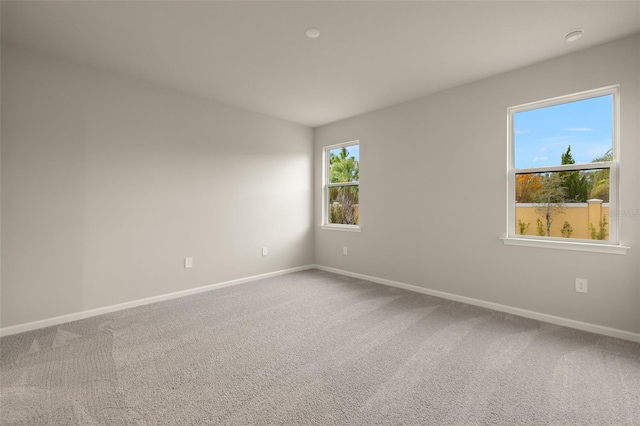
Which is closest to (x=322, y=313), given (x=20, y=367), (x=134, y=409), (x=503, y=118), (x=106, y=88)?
(x=134, y=409)

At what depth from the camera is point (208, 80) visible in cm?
325

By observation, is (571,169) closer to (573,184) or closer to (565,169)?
(565,169)

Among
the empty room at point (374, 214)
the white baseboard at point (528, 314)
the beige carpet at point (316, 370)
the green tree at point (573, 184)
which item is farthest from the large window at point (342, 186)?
the green tree at point (573, 184)

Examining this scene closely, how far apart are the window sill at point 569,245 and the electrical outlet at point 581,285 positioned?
0.27m

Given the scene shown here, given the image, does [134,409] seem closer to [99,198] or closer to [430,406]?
[430,406]

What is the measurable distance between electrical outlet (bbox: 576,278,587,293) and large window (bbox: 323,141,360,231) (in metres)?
2.60

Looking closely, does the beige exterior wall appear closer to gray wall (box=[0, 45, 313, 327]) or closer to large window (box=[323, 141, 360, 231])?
large window (box=[323, 141, 360, 231])

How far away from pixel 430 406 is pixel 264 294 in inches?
95.3

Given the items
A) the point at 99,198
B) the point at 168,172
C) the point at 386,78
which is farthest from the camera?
the point at 168,172

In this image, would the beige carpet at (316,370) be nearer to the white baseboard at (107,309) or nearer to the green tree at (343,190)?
the white baseboard at (107,309)

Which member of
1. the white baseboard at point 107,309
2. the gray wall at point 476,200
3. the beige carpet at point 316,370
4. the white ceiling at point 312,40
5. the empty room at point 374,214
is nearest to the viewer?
the beige carpet at point 316,370

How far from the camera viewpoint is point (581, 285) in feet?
8.63

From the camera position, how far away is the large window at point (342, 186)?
4.67 meters

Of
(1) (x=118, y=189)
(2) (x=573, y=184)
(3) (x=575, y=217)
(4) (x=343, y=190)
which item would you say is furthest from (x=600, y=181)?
(1) (x=118, y=189)
